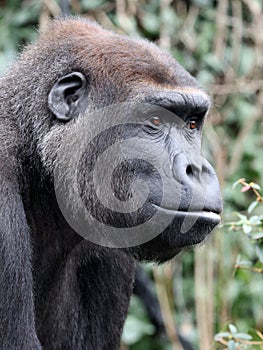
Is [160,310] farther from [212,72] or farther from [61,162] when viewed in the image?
[61,162]

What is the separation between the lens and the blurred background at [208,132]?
6703 millimetres

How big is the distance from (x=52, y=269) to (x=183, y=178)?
898 mm

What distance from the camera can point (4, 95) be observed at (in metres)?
3.97

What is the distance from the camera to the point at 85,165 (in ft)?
12.3

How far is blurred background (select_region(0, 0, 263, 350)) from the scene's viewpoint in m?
6.70

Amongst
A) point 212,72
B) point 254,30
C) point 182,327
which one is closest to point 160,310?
point 182,327

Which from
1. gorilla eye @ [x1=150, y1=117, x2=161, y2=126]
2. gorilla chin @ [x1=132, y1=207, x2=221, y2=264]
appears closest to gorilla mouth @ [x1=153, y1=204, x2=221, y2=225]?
gorilla chin @ [x1=132, y1=207, x2=221, y2=264]

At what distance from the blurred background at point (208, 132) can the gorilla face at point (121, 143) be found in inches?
94.2

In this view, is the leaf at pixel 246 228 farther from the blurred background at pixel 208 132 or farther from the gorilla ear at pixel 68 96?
the blurred background at pixel 208 132

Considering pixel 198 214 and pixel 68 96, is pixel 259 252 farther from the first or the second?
pixel 68 96

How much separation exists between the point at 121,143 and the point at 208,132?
3.54m

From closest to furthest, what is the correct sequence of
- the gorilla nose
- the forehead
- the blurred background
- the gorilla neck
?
the gorilla nose < the forehead < the gorilla neck < the blurred background

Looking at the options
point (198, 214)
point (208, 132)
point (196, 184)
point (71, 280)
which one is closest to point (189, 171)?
point (196, 184)

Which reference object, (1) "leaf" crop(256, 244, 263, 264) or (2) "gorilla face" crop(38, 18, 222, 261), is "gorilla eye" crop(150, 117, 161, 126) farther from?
(1) "leaf" crop(256, 244, 263, 264)
